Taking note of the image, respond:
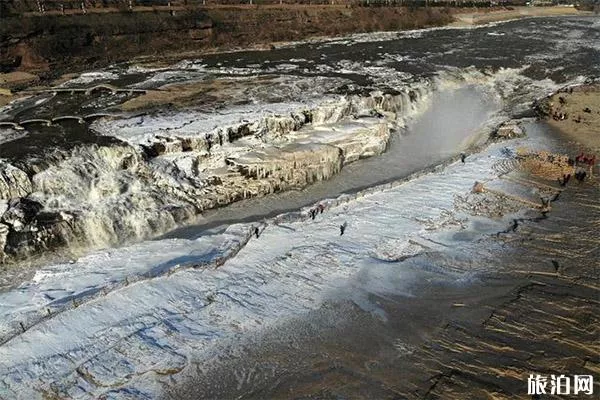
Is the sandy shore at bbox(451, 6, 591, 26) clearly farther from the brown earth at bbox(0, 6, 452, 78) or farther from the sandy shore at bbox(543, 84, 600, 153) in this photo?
the sandy shore at bbox(543, 84, 600, 153)

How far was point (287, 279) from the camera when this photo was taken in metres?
15.8

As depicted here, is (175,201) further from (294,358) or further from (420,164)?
(420,164)

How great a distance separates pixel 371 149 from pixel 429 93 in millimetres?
9425

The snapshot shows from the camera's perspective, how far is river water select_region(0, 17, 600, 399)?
1236cm

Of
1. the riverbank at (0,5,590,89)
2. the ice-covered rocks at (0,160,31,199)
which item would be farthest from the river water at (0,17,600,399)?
the riverbank at (0,5,590,89)

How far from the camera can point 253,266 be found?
16.4 metres

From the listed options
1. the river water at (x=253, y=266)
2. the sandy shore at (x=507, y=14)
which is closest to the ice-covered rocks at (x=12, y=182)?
the river water at (x=253, y=266)

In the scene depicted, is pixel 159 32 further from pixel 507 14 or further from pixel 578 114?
pixel 507 14

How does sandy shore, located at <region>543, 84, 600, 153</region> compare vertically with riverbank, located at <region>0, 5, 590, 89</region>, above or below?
below

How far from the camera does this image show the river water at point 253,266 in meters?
12.4

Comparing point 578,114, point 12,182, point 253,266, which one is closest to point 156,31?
point 12,182

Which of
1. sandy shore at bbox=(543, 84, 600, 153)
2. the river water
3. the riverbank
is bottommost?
the river water

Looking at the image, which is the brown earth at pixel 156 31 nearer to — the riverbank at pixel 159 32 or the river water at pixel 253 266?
the riverbank at pixel 159 32

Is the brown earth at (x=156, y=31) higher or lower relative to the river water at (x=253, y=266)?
higher
